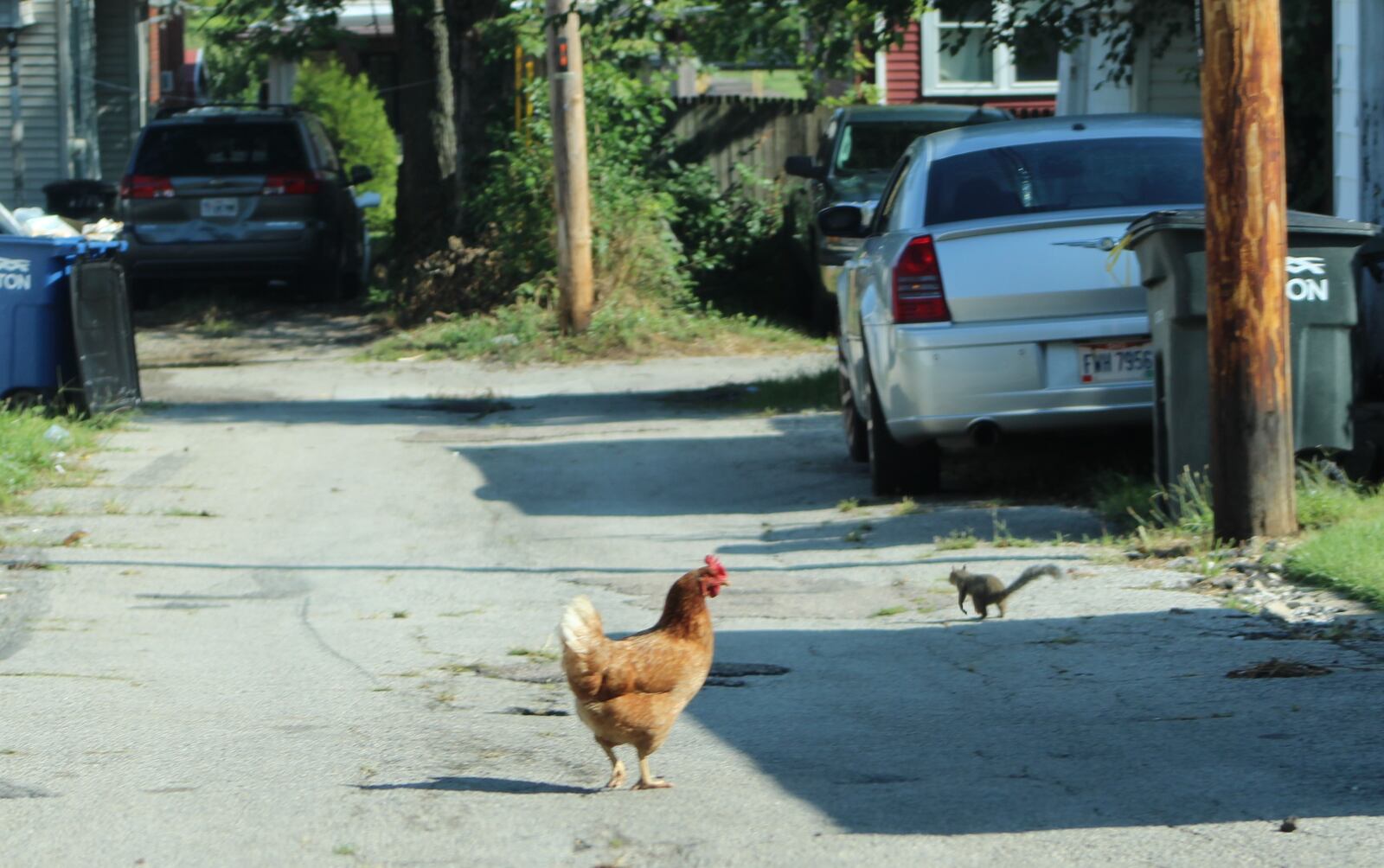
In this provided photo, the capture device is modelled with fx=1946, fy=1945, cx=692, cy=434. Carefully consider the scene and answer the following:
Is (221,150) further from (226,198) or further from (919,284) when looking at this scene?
(919,284)

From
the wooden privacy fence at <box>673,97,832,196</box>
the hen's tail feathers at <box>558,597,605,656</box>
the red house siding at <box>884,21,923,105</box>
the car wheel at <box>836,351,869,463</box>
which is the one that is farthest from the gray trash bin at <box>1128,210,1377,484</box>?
the red house siding at <box>884,21,923,105</box>

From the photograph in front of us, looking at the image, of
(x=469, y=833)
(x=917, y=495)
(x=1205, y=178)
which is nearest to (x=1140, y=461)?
(x=917, y=495)

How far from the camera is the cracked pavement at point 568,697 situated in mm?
4375

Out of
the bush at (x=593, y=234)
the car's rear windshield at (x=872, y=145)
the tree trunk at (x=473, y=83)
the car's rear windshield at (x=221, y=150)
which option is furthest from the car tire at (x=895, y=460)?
the car's rear windshield at (x=221, y=150)

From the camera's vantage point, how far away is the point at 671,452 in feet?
38.0

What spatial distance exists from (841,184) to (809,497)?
7.92 metres

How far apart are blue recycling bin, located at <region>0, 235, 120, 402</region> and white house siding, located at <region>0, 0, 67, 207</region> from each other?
13769mm

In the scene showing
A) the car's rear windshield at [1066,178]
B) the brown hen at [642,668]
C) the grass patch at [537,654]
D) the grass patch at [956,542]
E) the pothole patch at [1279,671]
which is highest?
the car's rear windshield at [1066,178]

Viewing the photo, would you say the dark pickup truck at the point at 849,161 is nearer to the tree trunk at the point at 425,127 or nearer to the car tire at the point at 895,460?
the tree trunk at the point at 425,127

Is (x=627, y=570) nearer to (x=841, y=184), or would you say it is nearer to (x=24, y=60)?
(x=841, y=184)

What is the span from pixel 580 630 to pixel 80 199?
11.3 metres

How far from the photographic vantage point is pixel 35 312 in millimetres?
11641

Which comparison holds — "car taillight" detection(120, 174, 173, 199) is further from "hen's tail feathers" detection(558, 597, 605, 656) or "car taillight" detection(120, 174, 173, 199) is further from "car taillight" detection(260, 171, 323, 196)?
"hen's tail feathers" detection(558, 597, 605, 656)

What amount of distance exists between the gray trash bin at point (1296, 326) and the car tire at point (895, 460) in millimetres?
1625
